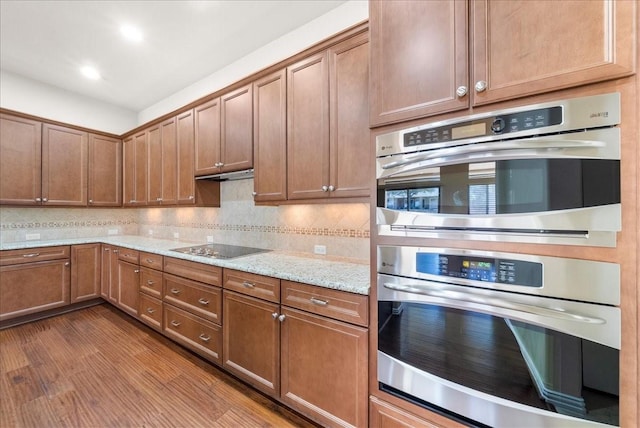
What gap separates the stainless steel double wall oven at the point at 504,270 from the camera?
2.75 ft

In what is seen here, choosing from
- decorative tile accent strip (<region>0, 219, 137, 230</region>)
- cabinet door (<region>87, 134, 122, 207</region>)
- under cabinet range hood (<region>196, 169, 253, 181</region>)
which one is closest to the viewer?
under cabinet range hood (<region>196, 169, 253, 181</region>)

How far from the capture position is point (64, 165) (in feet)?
11.3

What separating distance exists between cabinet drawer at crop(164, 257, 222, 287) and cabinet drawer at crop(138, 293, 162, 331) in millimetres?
431

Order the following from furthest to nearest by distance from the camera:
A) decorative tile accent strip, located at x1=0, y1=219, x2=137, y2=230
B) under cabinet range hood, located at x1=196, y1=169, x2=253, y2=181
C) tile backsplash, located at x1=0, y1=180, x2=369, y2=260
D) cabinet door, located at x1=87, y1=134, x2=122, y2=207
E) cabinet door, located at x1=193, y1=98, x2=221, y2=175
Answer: cabinet door, located at x1=87, y1=134, x2=122, y2=207, decorative tile accent strip, located at x1=0, y1=219, x2=137, y2=230, cabinet door, located at x1=193, y1=98, x2=221, y2=175, under cabinet range hood, located at x1=196, y1=169, x2=253, y2=181, tile backsplash, located at x1=0, y1=180, x2=369, y2=260

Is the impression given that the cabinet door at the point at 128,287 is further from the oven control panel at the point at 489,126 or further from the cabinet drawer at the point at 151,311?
the oven control panel at the point at 489,126

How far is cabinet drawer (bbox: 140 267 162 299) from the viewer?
2627 mm

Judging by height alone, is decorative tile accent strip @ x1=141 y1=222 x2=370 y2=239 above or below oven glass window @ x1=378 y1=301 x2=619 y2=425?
above

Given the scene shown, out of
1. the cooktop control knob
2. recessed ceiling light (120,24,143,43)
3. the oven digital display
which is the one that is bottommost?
the oven digital display

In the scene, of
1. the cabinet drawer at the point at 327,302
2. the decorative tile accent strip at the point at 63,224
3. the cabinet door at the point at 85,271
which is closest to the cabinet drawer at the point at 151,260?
the cabinet door at the point at 85,271

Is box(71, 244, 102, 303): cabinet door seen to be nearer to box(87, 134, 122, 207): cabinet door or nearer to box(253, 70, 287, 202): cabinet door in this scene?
box(87, 134, 122, 207): cabinet door

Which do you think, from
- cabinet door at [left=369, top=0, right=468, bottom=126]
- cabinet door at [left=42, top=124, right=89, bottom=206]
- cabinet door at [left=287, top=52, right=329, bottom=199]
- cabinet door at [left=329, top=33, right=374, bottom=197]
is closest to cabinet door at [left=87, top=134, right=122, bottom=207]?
cabinet door at [left=42, top=124, right=89, bottom=206]

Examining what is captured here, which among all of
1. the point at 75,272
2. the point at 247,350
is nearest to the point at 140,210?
the point at 75,272

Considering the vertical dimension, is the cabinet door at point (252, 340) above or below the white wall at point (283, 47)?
below

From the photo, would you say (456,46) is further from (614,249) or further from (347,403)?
(347,403)
